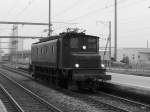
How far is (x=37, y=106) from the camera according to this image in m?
Result: 14.5

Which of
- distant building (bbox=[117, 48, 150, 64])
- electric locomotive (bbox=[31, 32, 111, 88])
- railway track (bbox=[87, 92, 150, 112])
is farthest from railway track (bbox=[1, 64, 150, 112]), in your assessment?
distant building (bbox=[117, 48, 150, 64])

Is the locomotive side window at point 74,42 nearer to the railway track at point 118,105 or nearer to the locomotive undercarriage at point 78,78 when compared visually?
the locomotive undercarriage at point 78,78

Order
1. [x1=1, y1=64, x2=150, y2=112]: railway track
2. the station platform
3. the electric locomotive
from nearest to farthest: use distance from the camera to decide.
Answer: [x1=1, y1=64, x2=150, y2=112]: railway track → the electric locomotive → the station platform

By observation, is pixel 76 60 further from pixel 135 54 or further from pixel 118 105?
Answer: pixel 135 54

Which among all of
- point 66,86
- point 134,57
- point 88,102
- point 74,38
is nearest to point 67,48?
point 74,38

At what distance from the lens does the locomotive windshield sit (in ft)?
66.6

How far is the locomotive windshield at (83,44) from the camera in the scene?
20.3 meters

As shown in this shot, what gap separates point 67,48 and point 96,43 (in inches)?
75.4

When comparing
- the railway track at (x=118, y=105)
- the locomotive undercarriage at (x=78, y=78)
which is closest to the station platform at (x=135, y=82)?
the locomotive undercarriage at (x=78, y=78)

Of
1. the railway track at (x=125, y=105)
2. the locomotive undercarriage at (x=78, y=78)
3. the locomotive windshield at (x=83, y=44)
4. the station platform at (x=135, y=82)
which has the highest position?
the locomotive windshield at (x=83, y=44)

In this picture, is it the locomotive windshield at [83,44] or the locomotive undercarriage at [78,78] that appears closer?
the locomotive undercarriage at [78,78]

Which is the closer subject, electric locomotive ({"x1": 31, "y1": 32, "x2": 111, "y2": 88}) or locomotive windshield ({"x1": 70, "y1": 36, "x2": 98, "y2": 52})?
electric locomotive ({"x1": 31, "y1": 32, "x2": 111, "y2": 88})

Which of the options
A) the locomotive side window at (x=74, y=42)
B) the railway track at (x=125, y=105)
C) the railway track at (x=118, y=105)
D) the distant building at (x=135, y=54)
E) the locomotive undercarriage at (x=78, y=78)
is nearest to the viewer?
the railway track at (x=118, y=105)

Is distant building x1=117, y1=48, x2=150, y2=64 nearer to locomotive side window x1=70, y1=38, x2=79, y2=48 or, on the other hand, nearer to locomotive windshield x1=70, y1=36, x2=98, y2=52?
locomotive windshield x1=70, y1=36, x2=98, y2=52
